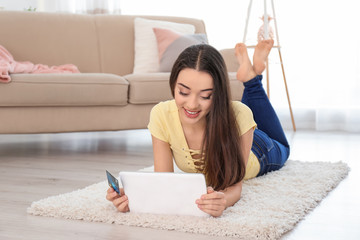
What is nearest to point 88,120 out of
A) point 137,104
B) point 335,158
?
point 137,104

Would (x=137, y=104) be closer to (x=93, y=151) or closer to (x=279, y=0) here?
(x=93, y=151)

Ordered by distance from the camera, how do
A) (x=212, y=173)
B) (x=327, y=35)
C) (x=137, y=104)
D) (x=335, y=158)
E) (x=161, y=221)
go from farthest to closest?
1. (x=327, y=35)
2. (x=137, y=104)
3. (x=335, y=158)
4. (x=212, y=173)
5. (x=161, y=221)

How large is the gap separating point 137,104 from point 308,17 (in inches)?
73.9

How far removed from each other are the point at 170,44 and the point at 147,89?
24.9 inches

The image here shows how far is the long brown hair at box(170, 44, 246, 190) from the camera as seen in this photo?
150 cm

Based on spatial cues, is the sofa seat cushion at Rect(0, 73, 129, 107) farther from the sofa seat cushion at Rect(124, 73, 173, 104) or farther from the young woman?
the young woman

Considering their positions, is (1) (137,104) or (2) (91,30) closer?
(1) (137,104)

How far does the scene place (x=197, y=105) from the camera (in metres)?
1.49

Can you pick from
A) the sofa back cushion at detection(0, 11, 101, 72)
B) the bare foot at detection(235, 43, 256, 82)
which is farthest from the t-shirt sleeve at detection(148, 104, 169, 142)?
the sofa back cushion at detection(0, 11, 101, 72)

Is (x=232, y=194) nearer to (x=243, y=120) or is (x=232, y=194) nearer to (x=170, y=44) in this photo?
(x=243, y=120)

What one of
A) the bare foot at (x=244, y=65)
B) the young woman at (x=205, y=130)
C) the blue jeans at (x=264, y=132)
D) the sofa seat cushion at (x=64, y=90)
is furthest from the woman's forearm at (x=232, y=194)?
the sofa seat cushion at (x=64, y=90)

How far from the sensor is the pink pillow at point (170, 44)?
3.45 metres

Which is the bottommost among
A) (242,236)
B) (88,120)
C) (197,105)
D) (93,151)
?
(93,151)

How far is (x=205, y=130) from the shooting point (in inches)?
63.4
